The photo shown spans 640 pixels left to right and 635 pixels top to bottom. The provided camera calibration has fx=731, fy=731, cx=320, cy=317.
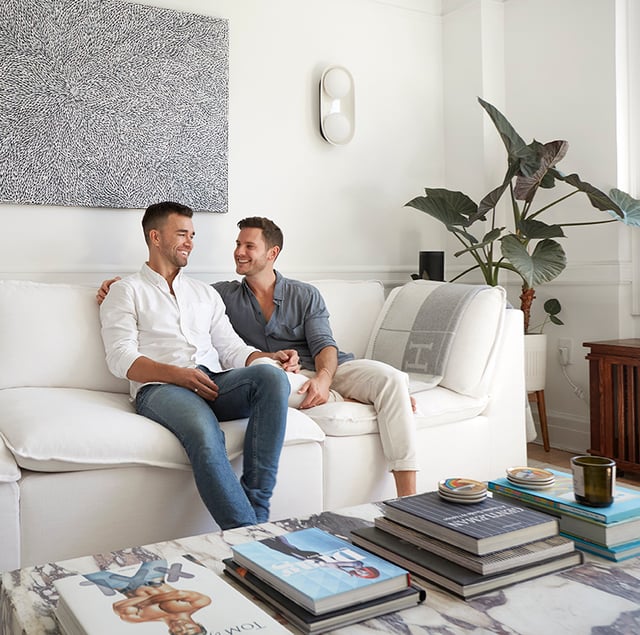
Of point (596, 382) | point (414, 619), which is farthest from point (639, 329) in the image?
point (414, 619)

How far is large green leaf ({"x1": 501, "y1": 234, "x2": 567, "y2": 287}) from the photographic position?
3.13 metres

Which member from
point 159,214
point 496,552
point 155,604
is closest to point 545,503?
point 496,552

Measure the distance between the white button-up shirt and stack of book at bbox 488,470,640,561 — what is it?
1.35 m

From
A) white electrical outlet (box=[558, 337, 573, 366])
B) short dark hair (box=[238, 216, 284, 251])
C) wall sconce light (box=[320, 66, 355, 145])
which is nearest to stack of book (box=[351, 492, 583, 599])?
short dark hair (box=[238, 216, 284, 251])

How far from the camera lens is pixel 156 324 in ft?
8.01

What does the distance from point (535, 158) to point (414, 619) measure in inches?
108

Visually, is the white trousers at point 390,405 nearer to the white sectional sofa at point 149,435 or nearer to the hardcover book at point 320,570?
the white sectional sofa at point 149,435

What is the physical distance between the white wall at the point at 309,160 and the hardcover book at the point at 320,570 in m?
2.11

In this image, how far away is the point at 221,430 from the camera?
217 cm

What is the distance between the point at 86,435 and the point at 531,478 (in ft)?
3.81

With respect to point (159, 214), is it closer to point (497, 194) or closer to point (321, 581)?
point (497, 194)

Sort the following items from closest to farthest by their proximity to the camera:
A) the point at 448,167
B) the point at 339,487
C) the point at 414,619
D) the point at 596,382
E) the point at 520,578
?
the point at 414,619, the point at 520,578, the point at 339,487, the point at 596,382, the point at 448,167

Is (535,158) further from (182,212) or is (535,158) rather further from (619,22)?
(182,212)

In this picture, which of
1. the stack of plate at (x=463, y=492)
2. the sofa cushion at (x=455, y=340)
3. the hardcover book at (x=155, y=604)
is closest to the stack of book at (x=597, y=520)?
the stack of plate at (x=463, y=492)
